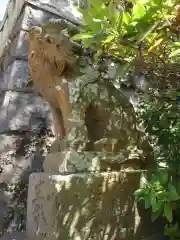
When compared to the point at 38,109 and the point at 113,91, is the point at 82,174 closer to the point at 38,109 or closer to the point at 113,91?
the point at 113,91

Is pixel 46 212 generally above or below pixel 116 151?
below

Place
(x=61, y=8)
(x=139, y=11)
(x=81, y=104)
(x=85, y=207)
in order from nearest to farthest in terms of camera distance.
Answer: (x=139, y=11)
(x=85, y=207)
(x=81, y=104)
(x=61, y=8)

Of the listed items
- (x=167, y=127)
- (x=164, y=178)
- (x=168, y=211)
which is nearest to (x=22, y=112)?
(x=167, y=127)

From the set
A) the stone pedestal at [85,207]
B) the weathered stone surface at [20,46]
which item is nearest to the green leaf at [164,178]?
the stone pedestal at [85,207]

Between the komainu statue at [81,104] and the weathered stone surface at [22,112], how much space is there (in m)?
1.32

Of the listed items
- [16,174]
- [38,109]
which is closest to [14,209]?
[16,174]

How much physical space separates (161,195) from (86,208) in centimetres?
40

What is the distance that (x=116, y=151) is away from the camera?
1673mm

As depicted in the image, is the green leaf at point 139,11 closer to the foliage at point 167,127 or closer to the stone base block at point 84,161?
the stone base block at point 84,161

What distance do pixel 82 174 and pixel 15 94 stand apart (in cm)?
196

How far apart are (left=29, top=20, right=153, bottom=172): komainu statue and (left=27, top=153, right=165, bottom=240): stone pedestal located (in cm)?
12

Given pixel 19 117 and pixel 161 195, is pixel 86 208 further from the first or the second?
pixel 19 117

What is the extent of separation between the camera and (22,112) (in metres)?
3.11

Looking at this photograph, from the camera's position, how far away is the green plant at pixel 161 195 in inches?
49.7
